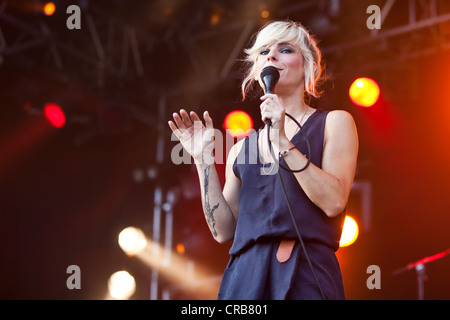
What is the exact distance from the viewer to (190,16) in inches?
218

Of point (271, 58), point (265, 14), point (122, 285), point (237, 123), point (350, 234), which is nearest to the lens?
point (271, 58)

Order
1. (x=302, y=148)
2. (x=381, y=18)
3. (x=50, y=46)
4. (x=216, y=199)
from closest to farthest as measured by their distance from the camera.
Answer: (x=302, y=148), (x=216, y=199), (x=381, y=18), (x=50, y=46)

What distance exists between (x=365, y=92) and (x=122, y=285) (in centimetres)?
330

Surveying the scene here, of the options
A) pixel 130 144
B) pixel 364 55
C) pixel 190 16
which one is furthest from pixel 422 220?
pixel 130 144

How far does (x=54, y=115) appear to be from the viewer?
224 inches

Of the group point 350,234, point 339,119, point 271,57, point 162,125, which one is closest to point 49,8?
point 162,125

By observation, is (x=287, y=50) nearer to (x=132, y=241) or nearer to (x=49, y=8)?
(x=49, y=8)

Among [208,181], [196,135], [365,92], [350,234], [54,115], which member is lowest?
[208,181]

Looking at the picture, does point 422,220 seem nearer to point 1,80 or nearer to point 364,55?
point 364,55

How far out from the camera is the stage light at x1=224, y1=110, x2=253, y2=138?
552 cm

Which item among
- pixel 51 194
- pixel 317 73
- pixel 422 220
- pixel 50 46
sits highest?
pixel 50 46

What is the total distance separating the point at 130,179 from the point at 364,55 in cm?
312

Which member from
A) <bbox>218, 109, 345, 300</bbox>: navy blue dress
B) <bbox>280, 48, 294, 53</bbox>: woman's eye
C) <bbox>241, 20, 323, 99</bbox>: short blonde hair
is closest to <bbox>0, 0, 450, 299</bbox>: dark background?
<bbox>241, 20, 323, 99</bbox>: short blonde hair

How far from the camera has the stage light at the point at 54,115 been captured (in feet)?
18.5
